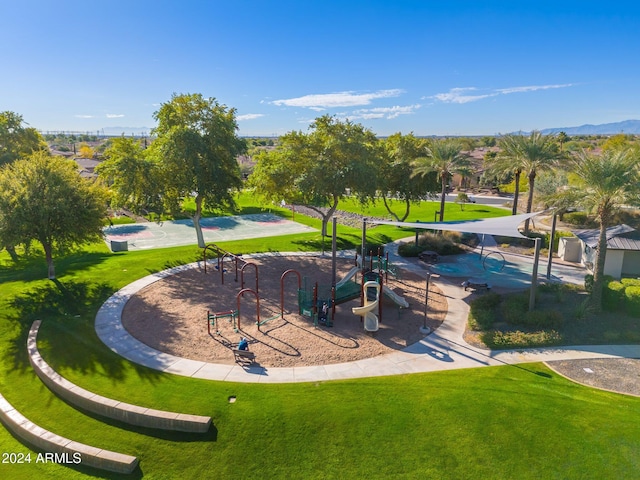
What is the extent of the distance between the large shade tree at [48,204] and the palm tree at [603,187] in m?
24.7

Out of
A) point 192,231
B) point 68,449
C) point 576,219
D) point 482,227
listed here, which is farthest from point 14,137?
Answer: point 576,219

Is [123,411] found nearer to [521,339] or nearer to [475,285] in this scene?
[521,339]

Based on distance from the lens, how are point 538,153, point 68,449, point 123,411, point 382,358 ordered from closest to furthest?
point 68,449 < point 123,411 < point 382,358 < point 538,153

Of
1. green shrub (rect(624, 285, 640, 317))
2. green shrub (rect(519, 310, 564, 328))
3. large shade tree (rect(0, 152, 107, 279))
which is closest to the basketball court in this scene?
large shade tree (rect(0, 152, 107, 279))

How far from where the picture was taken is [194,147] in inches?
1069

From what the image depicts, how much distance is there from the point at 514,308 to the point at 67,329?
19.9 metres

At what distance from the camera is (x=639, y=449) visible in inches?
419

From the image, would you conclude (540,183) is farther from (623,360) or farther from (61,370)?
(61,370)

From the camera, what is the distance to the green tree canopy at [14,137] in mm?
33031

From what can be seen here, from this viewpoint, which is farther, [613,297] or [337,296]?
[337,296]

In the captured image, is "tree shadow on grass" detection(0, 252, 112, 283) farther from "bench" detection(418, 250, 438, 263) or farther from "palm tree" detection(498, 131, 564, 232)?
"palm tree" detection(498, 131, 564, 232)

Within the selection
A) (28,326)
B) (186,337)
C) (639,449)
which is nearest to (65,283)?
(28,326)

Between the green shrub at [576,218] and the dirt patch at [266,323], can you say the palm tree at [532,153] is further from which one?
the dirt patch at [266,323]

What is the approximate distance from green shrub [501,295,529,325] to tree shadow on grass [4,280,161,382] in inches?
587
